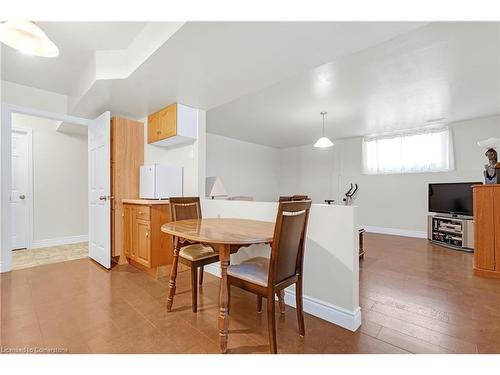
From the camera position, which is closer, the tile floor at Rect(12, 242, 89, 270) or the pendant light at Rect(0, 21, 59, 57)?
the pendant light at Rect(0, 21, 59, 57)

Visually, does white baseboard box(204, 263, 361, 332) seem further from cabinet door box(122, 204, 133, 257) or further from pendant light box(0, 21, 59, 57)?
pendant light box(0, 21, 59, 57)

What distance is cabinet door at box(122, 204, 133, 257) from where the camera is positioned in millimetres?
3064

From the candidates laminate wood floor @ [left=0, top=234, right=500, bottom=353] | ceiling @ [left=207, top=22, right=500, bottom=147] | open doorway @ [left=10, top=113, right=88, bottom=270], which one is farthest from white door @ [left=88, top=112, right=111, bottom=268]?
ceiling @ [left=207, top=22, right=500, bottom=147]

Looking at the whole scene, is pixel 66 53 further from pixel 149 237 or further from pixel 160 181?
pixel 149 237

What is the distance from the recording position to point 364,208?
575cm

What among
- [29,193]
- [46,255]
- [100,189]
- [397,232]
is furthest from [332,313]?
[29,193]

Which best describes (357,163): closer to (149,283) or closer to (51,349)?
(149,283)

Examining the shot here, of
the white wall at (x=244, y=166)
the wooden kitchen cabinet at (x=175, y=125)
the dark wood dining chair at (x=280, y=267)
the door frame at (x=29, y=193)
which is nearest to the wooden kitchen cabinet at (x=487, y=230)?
the dark wood dining chair at (x=280, y=267)

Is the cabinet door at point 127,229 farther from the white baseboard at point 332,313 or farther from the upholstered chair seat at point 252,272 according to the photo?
the white baseboard at point 332,313

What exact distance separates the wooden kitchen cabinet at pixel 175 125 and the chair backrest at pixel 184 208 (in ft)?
2.93

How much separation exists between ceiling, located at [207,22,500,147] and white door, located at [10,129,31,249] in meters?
3.15

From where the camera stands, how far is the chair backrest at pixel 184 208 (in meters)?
2.30
